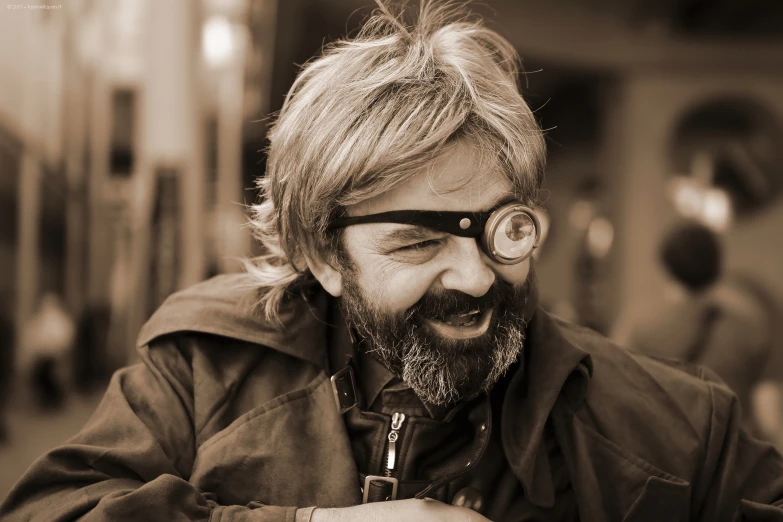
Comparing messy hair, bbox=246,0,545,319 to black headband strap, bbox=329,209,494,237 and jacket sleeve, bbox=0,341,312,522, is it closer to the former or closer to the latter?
black headband strap, bbox=329,209,494,237

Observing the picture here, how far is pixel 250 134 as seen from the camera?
12422 millimetres

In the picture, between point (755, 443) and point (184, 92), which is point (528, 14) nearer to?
point (184, 92)

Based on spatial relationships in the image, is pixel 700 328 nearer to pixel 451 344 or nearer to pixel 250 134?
pixel 451 344

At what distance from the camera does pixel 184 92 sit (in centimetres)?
422

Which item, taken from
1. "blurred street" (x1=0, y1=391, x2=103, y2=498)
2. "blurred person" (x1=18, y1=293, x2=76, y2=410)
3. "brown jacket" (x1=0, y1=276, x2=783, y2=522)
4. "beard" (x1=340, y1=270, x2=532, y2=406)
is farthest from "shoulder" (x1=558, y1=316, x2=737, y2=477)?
"blurred person" (x1=18, y1=293, x2=76, y2=410)

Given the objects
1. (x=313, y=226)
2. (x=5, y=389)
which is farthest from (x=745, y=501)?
(x=5, y=389)

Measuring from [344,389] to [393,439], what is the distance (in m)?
0.14

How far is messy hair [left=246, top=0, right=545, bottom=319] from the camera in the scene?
5.41ft

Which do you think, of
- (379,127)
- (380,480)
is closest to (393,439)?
→ (380,480)

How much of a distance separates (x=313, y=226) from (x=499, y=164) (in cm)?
40

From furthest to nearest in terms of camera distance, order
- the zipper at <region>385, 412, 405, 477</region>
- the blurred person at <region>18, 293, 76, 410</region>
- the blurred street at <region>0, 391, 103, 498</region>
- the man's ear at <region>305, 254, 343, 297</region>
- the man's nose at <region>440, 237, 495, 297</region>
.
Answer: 1. the blurred person at <region>18, 293, 76, 410</region>
2. the blurred street at <region>0, 391, 103, 498</region>
3. the man's ear at <region>305, 254, 343, 297</region>
4. the zipper at <region>385, 412, 405, 477</region>
5. the man's nose at <region>440, 237, 495, 297</region>

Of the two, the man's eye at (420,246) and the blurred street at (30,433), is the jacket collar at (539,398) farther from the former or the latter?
the blurred street at (30,433)

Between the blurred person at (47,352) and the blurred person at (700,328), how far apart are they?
8.22ft

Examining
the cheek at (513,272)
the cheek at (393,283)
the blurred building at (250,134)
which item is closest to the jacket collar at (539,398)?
the cheek at (513,272)
